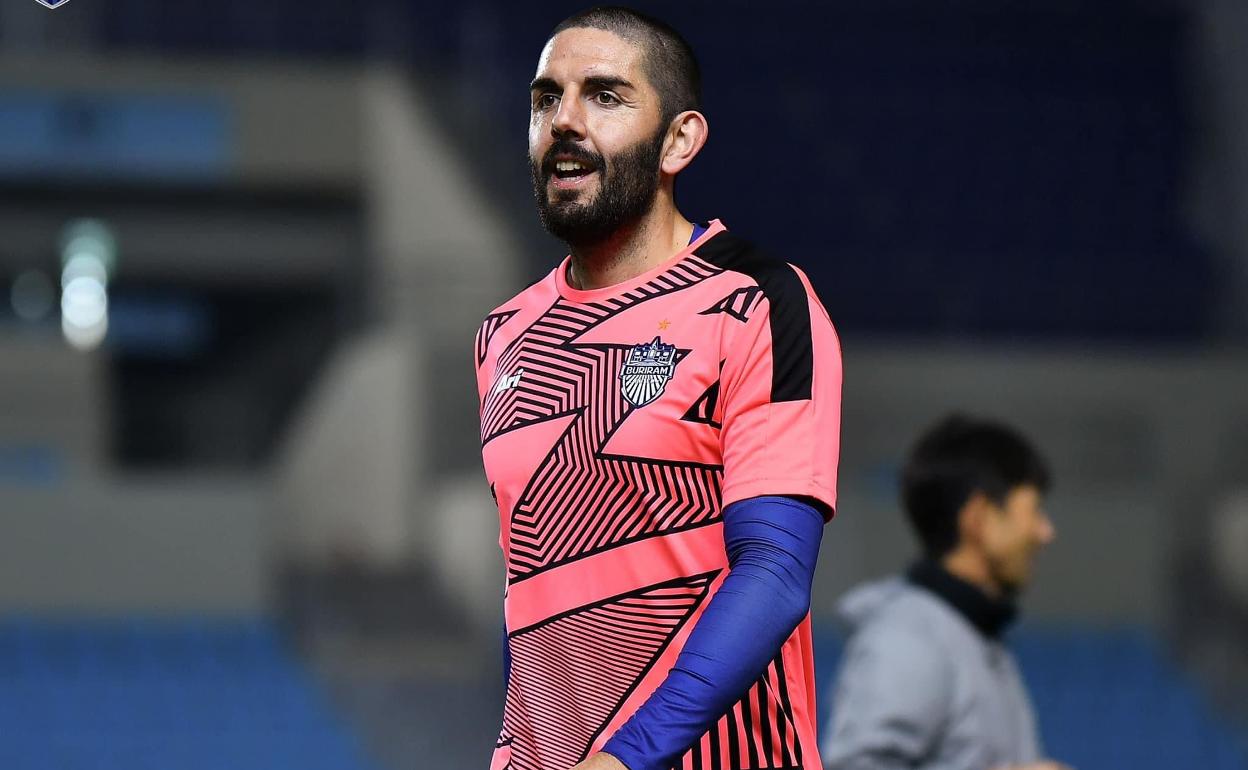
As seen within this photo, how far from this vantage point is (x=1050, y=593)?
952 centimetres

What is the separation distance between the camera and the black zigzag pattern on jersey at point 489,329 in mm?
1854

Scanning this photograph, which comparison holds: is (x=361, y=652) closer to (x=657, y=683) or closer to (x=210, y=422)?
(x=210, y=422)

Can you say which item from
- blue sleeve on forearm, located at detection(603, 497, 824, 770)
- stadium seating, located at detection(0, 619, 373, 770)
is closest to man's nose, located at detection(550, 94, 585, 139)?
blue sleeve on forearm, located at detection(603, 497, 824, 770)

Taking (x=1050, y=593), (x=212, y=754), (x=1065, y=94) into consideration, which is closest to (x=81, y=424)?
(x=212, y=754)

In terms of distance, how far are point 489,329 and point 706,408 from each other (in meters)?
0.37

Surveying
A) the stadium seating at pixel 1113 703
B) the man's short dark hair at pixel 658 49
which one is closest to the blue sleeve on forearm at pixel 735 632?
the man's short dark hair at pixel 658 49

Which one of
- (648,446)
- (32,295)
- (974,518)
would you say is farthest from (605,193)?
(32,295)

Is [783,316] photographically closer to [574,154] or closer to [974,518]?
[574,154]

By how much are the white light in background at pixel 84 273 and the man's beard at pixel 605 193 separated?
10.1 m

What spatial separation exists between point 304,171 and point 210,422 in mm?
4315

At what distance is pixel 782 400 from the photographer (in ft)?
5.18

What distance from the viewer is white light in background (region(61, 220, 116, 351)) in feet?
37.3

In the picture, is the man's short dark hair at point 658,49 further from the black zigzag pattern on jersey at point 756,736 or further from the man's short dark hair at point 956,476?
the man's short dark hair at point 956,476

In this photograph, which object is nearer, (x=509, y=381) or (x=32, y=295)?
(x=509, y=381)
